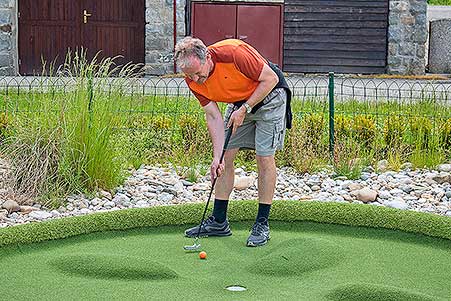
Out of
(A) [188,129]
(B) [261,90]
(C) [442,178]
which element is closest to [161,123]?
(A) [188,129]

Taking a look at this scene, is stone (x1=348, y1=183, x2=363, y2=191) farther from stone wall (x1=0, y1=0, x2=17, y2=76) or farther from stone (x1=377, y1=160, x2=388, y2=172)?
stone wall (x1=0, y1=0, x2=17, y2=76)

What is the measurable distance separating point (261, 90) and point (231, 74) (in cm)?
20

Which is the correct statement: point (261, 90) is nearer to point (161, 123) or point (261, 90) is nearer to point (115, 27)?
point (161, 123)

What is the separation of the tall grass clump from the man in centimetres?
144

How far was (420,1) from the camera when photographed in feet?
59.9

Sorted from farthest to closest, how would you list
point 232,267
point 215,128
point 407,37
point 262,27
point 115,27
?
point 407,37
point 262,27
point 115,27
point 215,128
point 232,267

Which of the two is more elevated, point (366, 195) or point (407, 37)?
point (407, 37)

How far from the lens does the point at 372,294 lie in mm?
4414

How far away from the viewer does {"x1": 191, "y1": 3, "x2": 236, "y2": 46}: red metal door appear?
A: 1800 cm

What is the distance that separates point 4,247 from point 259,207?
5.10ft

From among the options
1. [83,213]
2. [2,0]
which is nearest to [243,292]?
[83,213]

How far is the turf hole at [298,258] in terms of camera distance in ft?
16.1

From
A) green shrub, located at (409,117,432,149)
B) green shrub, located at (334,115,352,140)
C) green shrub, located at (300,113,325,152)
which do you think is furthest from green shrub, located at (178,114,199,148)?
green shrub, located at (409,117,432,149)

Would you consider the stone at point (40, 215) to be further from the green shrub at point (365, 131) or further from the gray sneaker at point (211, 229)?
the green shrub at point (365, 131)
